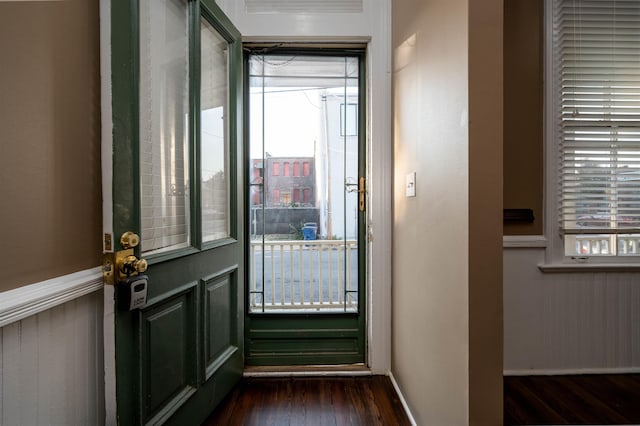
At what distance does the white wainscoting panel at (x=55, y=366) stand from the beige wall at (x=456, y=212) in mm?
1232

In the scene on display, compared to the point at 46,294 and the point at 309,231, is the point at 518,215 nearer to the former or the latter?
the point at 309,231

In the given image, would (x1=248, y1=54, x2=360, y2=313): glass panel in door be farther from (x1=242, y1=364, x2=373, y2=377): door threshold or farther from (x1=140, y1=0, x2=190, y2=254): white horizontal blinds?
(x1=140, y1=0, x2=190, y2=254): white horizontal blinds

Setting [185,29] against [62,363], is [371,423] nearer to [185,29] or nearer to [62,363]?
[62,363]

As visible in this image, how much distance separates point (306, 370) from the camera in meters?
2.12

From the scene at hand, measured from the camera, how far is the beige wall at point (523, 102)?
200cm

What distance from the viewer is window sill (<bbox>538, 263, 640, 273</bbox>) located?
202cm

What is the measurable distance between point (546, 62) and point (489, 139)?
145cm

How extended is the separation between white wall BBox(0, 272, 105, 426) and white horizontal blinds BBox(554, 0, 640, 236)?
8.27 feet

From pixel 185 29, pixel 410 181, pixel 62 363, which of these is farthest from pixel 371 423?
pixel 185 29

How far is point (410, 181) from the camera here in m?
1.63

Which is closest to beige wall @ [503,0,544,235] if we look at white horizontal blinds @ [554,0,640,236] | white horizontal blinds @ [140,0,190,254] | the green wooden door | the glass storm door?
white horizontal blinds @ [554,0,640,236]

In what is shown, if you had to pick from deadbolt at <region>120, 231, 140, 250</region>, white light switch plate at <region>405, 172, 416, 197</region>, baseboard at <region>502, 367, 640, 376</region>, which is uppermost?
white light switch plate at <region>405, 172, 416, 197</region>

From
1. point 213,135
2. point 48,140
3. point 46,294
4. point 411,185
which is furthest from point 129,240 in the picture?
point 411,185

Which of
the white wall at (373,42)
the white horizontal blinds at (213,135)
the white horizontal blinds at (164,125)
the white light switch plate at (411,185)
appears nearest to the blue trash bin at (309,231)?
the white wall at (373,42)
